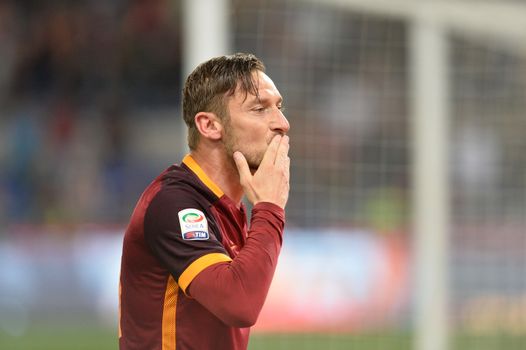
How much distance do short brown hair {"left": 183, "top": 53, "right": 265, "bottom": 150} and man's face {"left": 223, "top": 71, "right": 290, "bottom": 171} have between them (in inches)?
0.9

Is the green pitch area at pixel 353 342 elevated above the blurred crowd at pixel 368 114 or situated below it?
below

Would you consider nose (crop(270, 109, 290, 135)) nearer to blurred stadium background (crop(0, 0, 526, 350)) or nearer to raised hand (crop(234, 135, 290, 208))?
raised hand (crop(234, 135, 290, 208))

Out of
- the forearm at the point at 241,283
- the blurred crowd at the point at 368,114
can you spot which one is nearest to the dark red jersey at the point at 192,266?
the forearm at the point at 241,283

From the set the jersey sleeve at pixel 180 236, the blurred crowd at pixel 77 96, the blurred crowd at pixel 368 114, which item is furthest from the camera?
the blurred crowd at pixel 77 96

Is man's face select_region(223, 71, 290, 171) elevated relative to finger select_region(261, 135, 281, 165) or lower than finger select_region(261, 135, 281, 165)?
elevated

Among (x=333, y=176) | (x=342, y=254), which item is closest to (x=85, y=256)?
(x=342, y=254)

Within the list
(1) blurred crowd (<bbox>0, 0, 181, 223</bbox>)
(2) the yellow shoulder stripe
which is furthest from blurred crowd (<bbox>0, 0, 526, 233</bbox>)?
(1) blurred crowd (<bbox>0, 0, 181, 223</bbox>)

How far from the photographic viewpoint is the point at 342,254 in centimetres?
1007

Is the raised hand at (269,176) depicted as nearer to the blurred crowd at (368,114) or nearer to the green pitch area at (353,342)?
the blurred crowd at (368,114)

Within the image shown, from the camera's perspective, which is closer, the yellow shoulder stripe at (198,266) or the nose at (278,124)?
the yellow shoulder stripe at (198,266)

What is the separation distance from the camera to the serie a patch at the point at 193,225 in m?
3.13

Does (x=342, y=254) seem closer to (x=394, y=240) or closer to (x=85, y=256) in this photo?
(x=394, y=240)

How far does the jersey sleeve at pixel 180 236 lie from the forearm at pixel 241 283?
0.05 m

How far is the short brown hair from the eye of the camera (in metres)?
3.33
